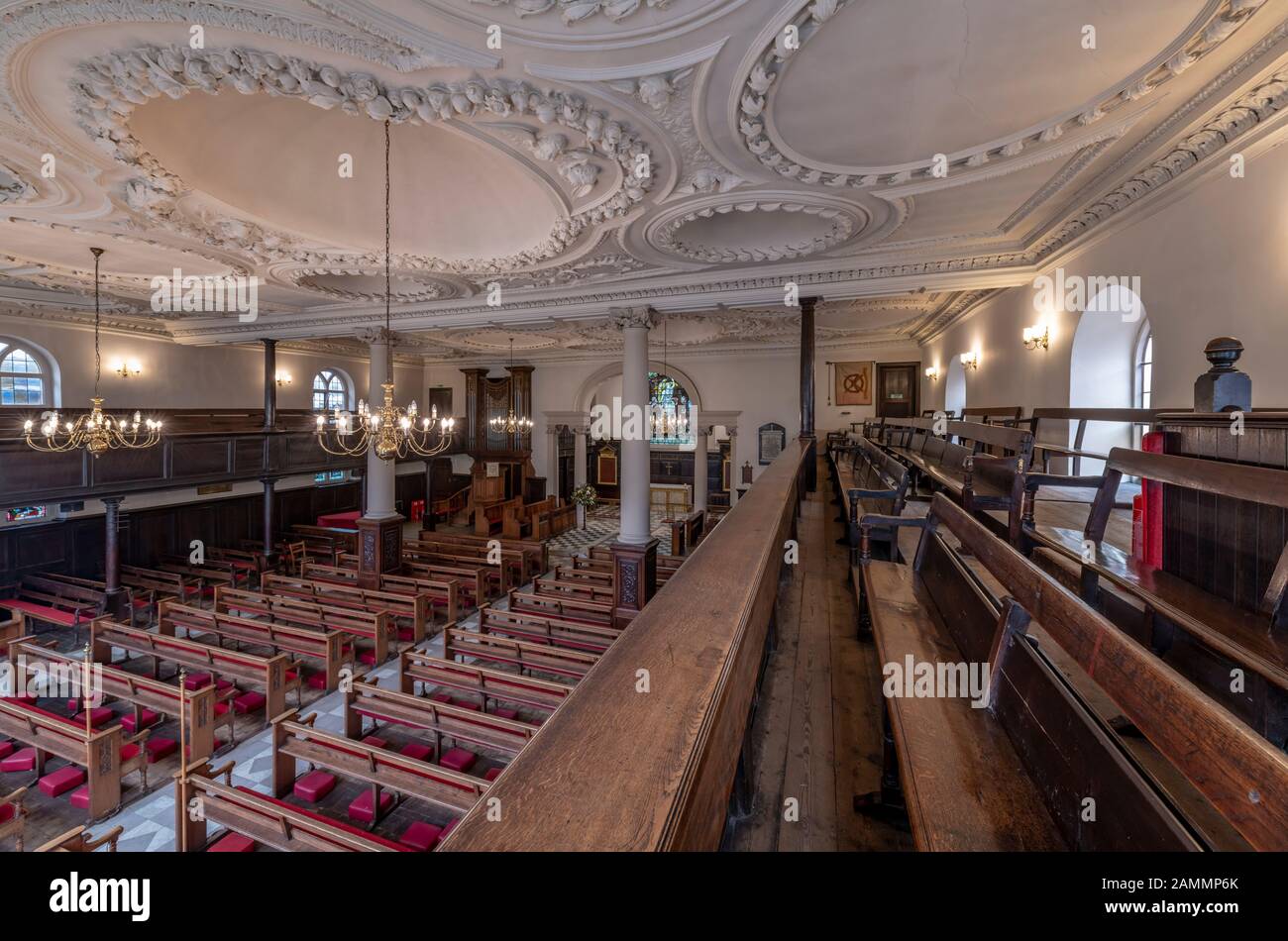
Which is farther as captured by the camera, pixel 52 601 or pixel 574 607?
pixel 52 601

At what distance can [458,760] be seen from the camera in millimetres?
4793

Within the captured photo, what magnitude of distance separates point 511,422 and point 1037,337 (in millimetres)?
13259

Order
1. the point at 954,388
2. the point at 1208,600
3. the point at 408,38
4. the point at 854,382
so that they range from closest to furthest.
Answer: the point at 1208,600, the point at 408,38, the point at 954,388, the point at 854,382

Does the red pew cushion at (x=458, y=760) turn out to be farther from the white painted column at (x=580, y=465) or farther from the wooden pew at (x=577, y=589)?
the white painted column at (x=580, y=465)

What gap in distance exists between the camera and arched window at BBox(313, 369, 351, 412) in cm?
1532

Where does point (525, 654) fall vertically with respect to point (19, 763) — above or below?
above

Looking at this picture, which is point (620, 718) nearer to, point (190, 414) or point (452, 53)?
point (452, 53)

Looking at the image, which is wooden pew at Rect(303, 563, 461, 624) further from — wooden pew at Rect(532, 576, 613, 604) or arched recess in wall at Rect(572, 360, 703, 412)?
arched recess in wall at Rect(572, 360, 703, 412)

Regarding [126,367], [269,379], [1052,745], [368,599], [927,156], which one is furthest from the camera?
[269,379]

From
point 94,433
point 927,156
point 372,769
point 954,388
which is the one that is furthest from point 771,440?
point 94,433

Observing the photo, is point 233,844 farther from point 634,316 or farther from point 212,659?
point 634,316

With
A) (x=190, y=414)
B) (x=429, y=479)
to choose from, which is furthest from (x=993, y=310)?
(x=190, y=414)

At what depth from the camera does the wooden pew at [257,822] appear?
306 cm
